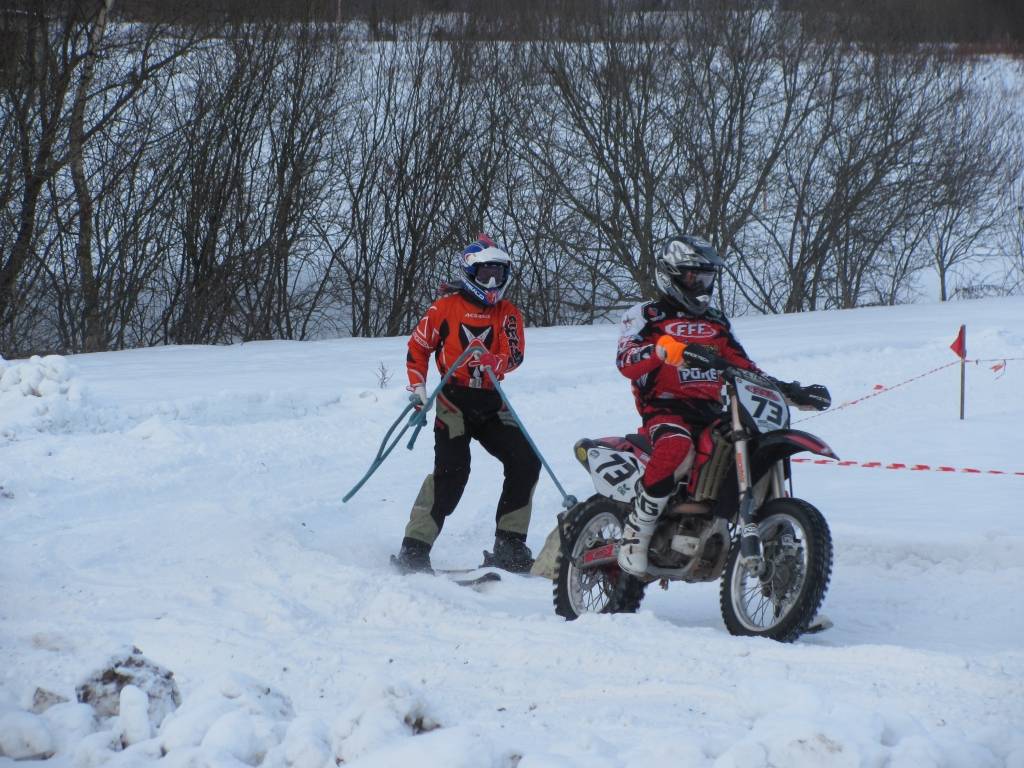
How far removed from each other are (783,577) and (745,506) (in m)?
0.33

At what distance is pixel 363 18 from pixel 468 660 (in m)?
20.4

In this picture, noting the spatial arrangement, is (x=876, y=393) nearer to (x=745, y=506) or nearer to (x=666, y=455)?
(x=666, y=455)

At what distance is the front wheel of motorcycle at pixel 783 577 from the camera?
4660mm

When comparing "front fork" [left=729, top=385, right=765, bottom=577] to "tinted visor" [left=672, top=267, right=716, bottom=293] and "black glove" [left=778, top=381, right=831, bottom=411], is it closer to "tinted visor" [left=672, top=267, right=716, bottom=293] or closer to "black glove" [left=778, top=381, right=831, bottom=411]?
"black glove" [left=778, top=381, right=831, bottom=411]

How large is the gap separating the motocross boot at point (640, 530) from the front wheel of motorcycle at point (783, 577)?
47 cm

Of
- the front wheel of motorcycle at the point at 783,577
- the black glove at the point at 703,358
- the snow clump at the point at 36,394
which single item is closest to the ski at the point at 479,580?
the front wheel of motorcycle at the point at 783,577

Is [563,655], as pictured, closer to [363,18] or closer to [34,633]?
[34,633]

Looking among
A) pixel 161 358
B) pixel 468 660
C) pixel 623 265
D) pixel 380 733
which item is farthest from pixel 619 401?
pixel 623 265

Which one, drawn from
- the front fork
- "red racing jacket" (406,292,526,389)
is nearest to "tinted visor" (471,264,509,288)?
"red racing jacket" (406,292,526,389)

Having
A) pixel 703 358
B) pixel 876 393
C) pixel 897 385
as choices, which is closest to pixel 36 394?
pixel 703 358

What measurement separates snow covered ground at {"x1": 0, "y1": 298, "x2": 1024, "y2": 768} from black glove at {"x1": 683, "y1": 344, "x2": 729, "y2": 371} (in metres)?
1.11

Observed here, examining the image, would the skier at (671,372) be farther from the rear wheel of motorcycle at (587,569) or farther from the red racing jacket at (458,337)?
the red racing jacket at (458,337)

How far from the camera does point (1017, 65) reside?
32844mm

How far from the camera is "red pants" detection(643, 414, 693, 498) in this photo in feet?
17.4
